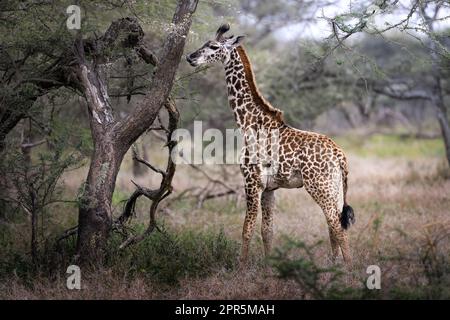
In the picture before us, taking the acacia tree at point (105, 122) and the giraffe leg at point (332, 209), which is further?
the giraffe leg at point (332, 209)

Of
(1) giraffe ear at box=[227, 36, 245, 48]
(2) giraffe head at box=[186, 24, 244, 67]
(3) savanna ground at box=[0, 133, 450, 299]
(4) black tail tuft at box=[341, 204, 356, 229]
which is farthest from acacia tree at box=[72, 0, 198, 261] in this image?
(4) black tail tuft at box=[341, 204, 356, 229]

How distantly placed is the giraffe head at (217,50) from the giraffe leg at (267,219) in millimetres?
1911

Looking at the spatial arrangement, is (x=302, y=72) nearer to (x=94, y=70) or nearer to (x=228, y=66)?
(x=228, y=66)

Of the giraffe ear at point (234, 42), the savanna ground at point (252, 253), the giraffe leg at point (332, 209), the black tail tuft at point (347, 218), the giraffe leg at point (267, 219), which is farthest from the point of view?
the giraffe leg at point (267, 219)

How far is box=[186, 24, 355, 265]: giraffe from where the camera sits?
7.89m

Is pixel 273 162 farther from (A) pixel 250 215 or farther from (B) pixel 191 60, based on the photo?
(B) pixel 191 60

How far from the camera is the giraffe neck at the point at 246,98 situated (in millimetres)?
8352

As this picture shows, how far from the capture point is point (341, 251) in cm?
816

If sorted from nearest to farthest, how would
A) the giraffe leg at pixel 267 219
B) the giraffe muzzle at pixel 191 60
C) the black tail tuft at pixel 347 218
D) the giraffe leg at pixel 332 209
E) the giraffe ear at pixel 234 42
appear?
the giraffe leg at pixel 332 209
the black tail tuft at pixel 347 218
the giraffe muzzle at pixel 191 60
the giraffe ear at pixel 234 42
the giraffe leg at pixel 267 219

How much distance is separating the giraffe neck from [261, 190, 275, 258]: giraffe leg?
3.17 feet

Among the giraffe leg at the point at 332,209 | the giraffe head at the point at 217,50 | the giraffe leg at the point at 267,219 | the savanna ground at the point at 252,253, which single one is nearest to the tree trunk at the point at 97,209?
the savanna ground at the point at 252,253

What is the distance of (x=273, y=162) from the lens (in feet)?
26.7

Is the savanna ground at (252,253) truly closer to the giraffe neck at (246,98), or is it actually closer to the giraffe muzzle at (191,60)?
the giraffe neck at (246,98)
